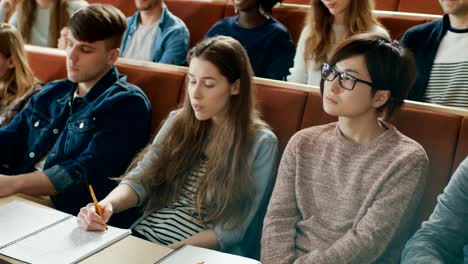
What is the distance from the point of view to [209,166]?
117cm

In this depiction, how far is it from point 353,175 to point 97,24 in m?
0.72

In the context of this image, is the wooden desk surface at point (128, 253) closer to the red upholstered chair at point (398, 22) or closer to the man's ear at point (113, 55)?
the man's ear at point (113, 55)

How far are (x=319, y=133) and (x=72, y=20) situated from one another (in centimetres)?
67

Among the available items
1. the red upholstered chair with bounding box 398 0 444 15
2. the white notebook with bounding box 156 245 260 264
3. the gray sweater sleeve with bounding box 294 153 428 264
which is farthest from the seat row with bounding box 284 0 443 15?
the white notebook with bounding box 156 245 260 264

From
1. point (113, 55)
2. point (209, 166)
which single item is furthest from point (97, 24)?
point (209, 166)

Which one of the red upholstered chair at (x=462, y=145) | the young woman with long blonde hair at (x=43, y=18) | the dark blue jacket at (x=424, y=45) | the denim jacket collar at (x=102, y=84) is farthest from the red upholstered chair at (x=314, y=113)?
the young woman with long blonde hair at (x=43, y=18)

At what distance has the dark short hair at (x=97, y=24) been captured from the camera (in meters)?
1.32

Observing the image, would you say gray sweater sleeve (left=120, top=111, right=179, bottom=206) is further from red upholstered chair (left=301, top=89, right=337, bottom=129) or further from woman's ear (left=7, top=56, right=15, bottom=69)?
woman's ear (left=7, top=56, right=15, bottom=69)

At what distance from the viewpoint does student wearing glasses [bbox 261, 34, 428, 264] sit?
95cm

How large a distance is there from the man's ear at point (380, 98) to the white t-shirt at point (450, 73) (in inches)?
16.1

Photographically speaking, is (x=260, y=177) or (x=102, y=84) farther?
(x=102, y=84)

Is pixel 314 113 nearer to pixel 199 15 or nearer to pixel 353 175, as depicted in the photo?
pixel 353 175

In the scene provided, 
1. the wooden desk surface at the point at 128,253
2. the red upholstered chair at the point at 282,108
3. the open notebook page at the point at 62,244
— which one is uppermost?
the red upholstered chair at the point at 282,108

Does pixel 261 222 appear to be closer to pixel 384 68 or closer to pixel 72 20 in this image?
pixel 384 68
